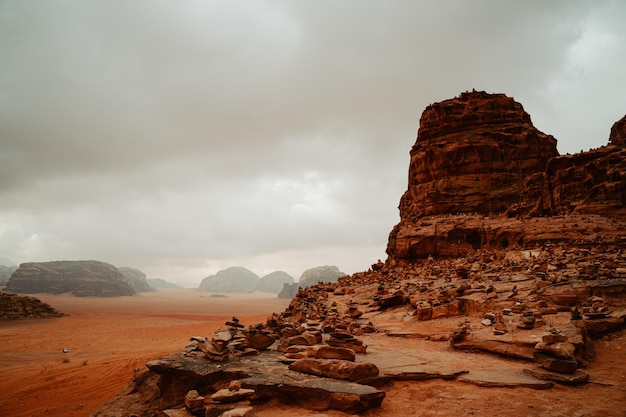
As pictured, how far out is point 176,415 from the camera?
18.2 ft

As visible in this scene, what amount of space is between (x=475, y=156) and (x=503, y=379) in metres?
33.4

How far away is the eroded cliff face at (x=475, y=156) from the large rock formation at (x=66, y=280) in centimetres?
13119

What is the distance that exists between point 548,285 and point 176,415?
11.7m

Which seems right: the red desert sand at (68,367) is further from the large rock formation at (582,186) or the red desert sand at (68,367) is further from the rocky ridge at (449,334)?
the large rock formation at (582,186)

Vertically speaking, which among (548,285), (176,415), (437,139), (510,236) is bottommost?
(176,415)

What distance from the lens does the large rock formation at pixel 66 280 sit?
12069 cm


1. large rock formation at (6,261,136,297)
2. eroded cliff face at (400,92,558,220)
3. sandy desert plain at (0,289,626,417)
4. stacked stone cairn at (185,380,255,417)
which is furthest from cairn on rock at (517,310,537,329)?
large rock formation at (6,261,136,297)

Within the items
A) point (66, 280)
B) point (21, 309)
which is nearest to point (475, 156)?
point (21, 309)

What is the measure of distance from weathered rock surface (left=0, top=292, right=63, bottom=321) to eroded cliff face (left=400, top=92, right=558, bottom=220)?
54955 millimetres

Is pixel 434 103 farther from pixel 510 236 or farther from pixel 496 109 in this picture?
pixel 510 236

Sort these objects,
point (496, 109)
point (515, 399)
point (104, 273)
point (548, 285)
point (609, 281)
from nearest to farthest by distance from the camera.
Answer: point (515, 399), point (609, 281), point (548, 285), point (496, 109), point (104, 273)

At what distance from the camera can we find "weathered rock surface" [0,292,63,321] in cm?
4441

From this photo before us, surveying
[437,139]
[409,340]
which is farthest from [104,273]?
[409,340]

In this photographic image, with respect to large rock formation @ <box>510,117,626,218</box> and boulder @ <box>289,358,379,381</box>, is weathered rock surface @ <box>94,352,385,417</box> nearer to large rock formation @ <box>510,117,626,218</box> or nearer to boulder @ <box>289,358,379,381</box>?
boulder @ <box>289,358,379,381</box>
